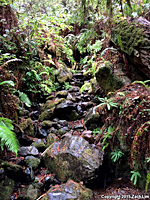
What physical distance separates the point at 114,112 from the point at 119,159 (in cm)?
101

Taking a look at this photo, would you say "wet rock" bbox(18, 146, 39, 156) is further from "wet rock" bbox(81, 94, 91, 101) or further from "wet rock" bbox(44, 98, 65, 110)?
"wet rock" bbox(81, 94, 91, 101)

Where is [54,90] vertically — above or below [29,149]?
above

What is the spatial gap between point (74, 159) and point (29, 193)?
3.37 feet

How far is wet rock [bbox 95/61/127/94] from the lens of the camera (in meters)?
4.00

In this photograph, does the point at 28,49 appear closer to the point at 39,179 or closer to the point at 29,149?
the point at 29,149

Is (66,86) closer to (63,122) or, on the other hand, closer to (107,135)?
(63,122)

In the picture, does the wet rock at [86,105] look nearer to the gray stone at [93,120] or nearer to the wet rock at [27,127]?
the gray stone at [93,120]

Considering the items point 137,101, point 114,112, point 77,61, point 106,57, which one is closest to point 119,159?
point 114,112

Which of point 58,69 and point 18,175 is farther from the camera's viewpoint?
point 58,69

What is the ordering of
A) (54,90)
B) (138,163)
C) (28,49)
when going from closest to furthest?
(138,163)
(28,49)
(54,90)

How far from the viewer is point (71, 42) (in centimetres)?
920

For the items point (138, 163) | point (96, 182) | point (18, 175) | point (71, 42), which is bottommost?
point (96, 182)

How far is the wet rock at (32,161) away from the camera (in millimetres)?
3167

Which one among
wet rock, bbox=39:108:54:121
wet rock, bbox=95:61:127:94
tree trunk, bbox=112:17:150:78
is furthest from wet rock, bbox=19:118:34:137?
tree trunk, bbox=112:17:150:78
